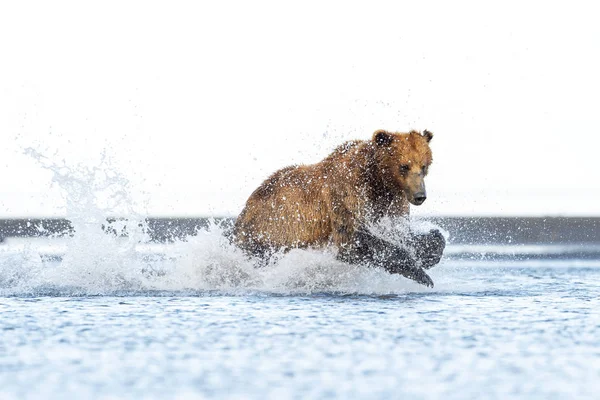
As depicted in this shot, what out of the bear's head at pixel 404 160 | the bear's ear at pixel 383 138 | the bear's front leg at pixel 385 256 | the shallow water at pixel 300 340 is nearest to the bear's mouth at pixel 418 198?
the bear's head at pixel 404 160

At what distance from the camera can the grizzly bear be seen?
33.0ft

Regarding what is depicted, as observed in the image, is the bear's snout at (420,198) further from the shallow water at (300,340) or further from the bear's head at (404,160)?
the shallow water at (300,340)

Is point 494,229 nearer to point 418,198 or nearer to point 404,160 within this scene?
point 404,160

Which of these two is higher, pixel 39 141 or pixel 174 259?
pixel 39 141

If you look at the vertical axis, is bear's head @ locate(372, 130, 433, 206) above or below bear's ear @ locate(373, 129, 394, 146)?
below

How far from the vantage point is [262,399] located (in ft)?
16.2

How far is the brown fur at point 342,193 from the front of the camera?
10.1 meters

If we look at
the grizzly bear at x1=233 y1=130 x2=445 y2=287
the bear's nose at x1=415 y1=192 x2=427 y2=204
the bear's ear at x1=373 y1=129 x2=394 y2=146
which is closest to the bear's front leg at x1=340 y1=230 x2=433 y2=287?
the grizzly bear at x1=233 y1=130 x2=445 y2=287

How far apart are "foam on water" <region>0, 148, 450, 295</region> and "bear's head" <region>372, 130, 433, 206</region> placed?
0.49m

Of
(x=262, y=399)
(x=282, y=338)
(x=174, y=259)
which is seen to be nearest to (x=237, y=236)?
(x=174, y=259)

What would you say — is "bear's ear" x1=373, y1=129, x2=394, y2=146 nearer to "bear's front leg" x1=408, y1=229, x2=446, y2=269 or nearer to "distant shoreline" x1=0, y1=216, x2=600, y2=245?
"bear's front leg" x1=408, y1=229, x2=446, y2=269

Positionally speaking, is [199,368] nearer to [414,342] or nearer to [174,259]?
[414,342]

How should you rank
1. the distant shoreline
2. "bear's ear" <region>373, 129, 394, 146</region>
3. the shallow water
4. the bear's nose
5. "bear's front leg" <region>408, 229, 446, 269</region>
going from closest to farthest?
the shallow water → the bear's nose → "bear's ear" <region>373, 129, 394, 146</region> → "bear's front leg" <region>408, 229, 446, 269</region> → the distant shoreline

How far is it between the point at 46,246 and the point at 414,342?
19.9 m
